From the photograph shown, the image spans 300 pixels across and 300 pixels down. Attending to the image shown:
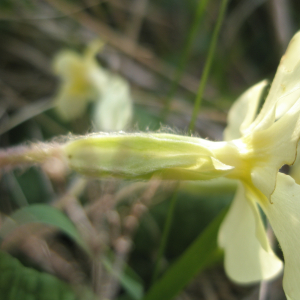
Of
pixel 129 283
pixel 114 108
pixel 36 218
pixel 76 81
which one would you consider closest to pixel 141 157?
pixel 36 218

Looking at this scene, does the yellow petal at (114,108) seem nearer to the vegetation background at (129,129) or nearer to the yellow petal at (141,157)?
the vegetation background at (129,129)

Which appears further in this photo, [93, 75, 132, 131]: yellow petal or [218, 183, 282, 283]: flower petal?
[93, 75, 132, 131]: yellow petal

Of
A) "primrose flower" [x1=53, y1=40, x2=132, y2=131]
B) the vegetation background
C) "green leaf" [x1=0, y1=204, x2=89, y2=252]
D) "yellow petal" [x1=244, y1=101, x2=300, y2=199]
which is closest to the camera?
"yellow petal" [x1=244, y1=101, x2=300, y2=199]

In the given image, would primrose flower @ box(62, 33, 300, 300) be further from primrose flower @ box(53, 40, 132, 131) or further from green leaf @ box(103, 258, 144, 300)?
primrose flower @ box(53, 40, 132, 131)

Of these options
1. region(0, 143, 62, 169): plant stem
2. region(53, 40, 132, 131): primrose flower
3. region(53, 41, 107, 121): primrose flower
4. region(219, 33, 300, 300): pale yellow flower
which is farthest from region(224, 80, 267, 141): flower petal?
region(53, 41, 107, 121): primrose flower

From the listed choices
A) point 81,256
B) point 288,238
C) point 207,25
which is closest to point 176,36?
point 207,25

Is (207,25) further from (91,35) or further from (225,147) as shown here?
(225,147)

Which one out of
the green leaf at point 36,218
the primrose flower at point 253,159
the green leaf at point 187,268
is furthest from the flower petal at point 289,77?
the green leaf at point 36,218
